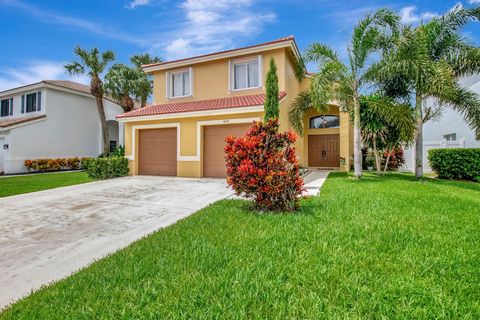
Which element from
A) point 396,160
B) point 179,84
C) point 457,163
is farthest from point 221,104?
point 396,160

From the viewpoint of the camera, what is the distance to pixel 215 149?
1369 cm

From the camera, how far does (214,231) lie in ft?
15.8

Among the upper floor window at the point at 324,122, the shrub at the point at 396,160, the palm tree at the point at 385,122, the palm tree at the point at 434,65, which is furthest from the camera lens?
the upper floor window at the point at 324,122

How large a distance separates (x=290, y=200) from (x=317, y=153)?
13391mm

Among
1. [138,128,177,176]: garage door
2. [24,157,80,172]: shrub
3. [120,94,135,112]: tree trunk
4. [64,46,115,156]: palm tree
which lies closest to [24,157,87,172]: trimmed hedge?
[24,157,80,172]: shrub

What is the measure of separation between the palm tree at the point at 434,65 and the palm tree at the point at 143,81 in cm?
1821

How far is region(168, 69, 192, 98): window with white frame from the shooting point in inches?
653

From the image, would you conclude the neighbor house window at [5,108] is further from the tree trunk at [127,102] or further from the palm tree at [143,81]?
the palm tree at [143,81]

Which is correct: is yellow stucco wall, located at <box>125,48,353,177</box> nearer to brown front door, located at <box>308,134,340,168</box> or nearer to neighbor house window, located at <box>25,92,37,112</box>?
brown front door, located at <box>308,134,340,168</box>

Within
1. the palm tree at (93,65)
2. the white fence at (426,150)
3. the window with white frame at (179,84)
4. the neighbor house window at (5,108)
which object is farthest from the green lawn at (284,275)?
the neighbor house window at (5,108)

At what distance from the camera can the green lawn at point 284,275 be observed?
2.51 metres

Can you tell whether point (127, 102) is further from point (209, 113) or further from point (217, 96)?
point (209, 113)

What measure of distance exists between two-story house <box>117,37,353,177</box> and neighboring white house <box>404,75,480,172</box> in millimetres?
4741

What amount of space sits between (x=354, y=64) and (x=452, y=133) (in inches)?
483
